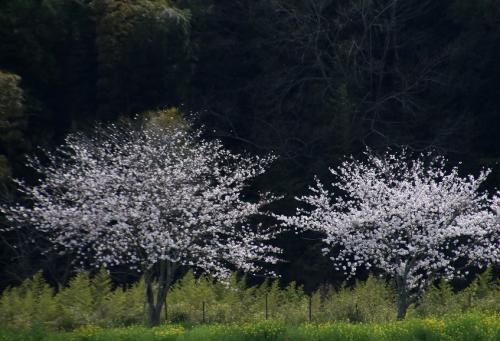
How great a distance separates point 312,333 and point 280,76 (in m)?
17.4

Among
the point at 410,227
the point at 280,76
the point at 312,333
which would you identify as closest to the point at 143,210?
the point at 312,333

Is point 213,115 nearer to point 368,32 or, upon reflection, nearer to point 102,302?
point 368,32

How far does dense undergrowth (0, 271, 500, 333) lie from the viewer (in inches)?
770

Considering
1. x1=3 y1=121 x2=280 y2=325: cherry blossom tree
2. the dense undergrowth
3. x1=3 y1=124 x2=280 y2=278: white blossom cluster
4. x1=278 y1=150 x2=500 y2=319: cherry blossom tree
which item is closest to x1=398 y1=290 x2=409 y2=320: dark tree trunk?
x1=278 y1=150 x2=500 y2=319: cherry blossom tree

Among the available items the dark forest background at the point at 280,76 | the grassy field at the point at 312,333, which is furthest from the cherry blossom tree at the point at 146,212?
the dark forest background at the point at 280,76

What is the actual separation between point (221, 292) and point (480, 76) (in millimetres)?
13642

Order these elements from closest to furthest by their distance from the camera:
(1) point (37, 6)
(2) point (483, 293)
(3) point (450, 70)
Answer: (2) point (483, 293) → (1) point (37, 6) → (3) point (450, 70)

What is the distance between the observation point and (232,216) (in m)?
19.1

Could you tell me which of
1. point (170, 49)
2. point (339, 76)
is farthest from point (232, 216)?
point (339, 76)

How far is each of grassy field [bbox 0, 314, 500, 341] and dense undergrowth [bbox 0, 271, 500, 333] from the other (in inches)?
120

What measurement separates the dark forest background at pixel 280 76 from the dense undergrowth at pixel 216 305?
519 cm

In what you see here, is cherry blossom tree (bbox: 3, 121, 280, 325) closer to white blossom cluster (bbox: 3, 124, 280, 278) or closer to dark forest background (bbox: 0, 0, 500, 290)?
white blossom cluster (bbox: 3, 124, 280, 278)

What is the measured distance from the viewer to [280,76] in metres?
31.9

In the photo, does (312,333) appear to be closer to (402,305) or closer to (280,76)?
(402,305)
